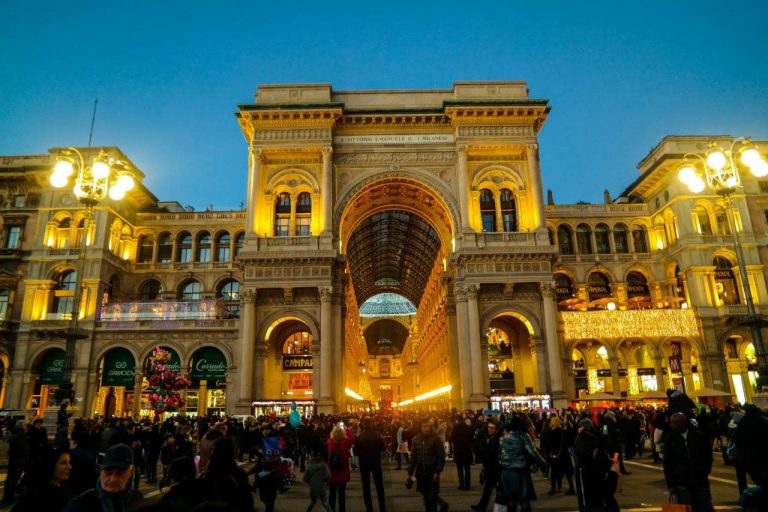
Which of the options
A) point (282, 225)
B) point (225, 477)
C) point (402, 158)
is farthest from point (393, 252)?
point (225, 477)

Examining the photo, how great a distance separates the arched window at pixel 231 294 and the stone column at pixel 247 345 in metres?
11.2

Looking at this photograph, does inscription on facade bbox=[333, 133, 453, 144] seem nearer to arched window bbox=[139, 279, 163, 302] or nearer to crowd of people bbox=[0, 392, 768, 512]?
arched window bbox=[139, 279, 163, 302]

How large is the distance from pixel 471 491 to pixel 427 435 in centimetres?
404

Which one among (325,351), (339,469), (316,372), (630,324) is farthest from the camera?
(630,324)

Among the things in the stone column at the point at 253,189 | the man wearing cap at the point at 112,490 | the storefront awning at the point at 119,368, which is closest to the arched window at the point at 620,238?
the stone column at the point at 253,189

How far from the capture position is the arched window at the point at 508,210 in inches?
1479

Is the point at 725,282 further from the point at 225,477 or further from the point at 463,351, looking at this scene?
the point at 225,477

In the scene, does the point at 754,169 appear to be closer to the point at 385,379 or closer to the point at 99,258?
the point at 99,258

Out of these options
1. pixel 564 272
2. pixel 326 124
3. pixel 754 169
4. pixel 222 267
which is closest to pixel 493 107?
pixel 326 124

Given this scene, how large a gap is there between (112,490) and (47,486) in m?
1.01

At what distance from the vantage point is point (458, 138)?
36969mm

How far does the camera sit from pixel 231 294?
152ft

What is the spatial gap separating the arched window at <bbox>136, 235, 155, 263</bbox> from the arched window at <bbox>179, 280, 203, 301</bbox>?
157 inches

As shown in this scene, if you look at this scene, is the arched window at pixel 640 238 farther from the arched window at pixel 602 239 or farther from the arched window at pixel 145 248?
the arched window at pixel 145 248
